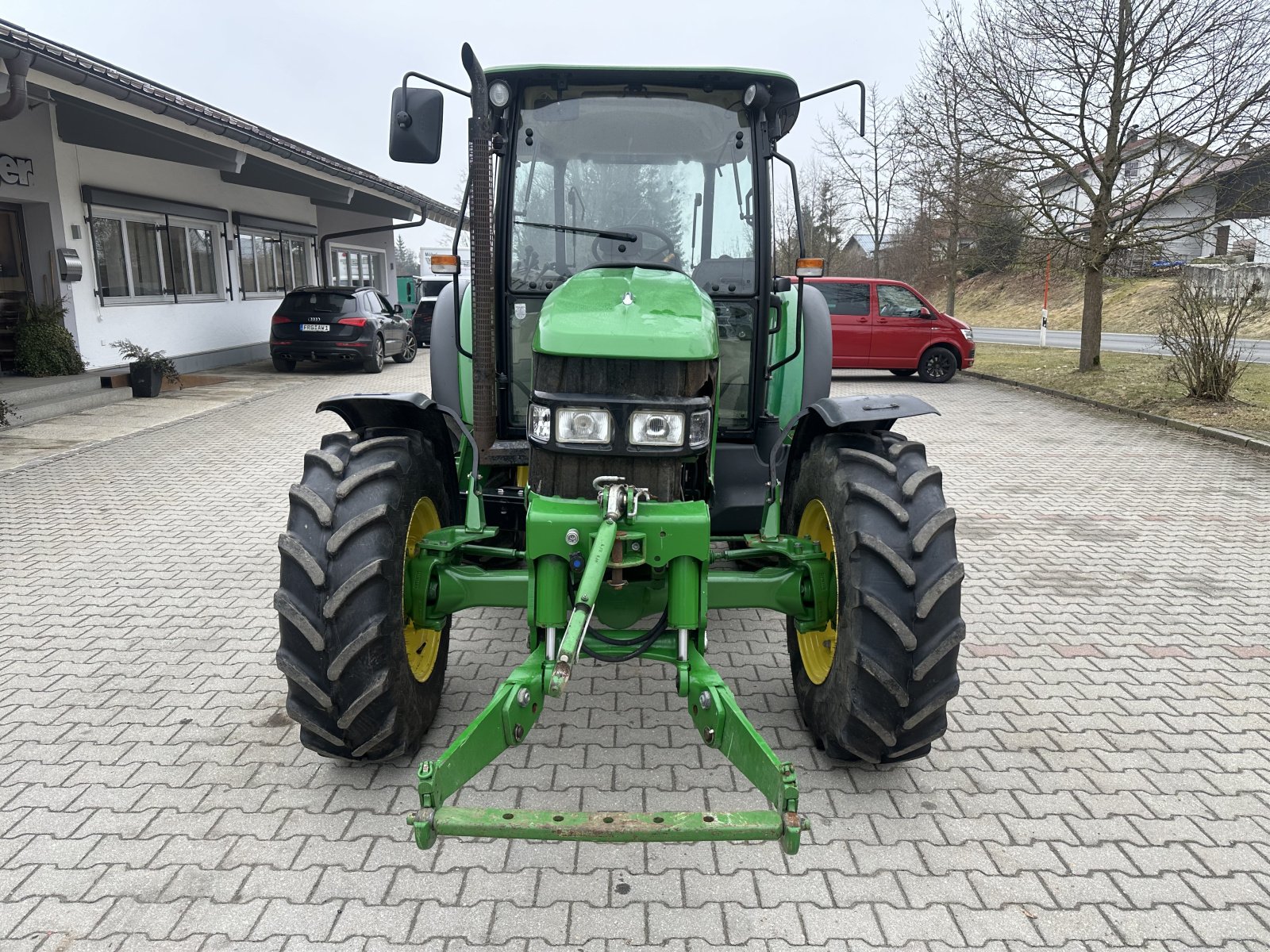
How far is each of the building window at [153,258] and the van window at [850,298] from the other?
11172 mm

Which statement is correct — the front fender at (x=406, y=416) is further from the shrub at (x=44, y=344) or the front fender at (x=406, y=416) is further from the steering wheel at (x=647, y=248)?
the shrub at (x=44, y=344)

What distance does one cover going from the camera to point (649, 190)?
12.9 ft

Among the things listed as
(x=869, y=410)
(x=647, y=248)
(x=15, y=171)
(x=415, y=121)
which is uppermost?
(x=15, y=171)

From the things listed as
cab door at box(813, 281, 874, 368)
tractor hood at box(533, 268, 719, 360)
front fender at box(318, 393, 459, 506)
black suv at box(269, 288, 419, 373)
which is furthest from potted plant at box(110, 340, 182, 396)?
tractor hood at box(533, 268, 719, 360)

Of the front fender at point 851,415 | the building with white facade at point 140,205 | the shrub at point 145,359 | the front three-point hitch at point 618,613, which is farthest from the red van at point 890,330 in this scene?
the front three-point hitch at point 618,613

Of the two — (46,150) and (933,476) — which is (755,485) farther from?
(46,150)

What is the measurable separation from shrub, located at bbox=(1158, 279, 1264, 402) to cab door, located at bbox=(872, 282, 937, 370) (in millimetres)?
4331

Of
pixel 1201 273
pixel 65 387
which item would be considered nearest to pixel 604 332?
pixel 65 387

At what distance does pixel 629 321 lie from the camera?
2943 millimetres

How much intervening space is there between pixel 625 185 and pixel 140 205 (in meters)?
13.4

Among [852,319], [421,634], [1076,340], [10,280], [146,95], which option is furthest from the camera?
[1076,340]

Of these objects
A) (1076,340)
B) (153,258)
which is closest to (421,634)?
(153,258)

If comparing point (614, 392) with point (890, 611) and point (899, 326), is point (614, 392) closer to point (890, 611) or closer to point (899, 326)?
point (890, 611)

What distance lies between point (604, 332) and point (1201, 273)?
1382 inches
